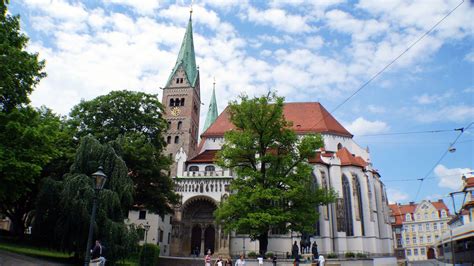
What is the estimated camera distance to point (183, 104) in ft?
159

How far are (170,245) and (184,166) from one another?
→ 810cm

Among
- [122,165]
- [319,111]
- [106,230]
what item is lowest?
[106,230]

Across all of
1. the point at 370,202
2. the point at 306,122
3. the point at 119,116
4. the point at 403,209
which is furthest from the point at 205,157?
the point at 403,209

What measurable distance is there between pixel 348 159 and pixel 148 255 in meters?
22.0

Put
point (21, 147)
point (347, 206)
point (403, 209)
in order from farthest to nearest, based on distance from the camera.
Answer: point (403, 209) < point (347, 206) < point (21, 147)

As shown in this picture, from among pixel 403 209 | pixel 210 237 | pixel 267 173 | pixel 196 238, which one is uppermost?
pixel 403 209

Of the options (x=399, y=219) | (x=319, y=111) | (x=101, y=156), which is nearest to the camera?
(x=101, y=156)

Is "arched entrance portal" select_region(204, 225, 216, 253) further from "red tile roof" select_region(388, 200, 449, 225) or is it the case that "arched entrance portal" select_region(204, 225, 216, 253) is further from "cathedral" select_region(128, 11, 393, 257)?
"red tile roof" select_region(388, 200, 449, 225)

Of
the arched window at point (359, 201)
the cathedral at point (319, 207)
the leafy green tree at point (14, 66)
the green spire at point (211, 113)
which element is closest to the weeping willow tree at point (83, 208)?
the leafy green tree at point (14, 66)

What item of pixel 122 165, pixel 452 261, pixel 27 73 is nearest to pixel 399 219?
pixel 452 261

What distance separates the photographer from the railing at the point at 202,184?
35594mm

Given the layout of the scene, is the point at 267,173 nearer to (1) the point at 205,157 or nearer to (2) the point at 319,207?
(2) the point at 319,207

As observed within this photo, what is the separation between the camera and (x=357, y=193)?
119ft

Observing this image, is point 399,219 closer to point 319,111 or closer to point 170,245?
point 319,111
